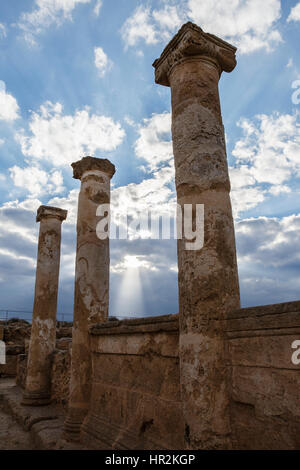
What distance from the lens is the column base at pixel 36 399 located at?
8.21 meters

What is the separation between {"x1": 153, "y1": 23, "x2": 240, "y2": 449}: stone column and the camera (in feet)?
10.1

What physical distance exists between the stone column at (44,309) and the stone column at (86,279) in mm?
3255

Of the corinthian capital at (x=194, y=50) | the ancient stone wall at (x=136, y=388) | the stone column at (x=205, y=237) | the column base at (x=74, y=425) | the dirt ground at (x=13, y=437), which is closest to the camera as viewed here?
the stone column at (x=205, y=237)

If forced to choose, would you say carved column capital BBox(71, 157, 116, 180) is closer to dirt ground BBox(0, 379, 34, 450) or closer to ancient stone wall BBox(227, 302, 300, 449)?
ancient stone wall BBox(227, 302, 300, 449)

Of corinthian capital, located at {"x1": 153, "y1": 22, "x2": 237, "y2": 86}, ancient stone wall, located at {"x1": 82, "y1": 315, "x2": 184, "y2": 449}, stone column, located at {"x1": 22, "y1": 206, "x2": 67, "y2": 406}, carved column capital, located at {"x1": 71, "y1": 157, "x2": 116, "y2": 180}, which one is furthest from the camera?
stone column, located at {"x1": 22, "y1": 206, "x2": 67, "y2": 406}

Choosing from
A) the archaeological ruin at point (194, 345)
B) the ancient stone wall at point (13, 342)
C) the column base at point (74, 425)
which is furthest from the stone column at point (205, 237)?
the ancient stone wall at point (13, 342)

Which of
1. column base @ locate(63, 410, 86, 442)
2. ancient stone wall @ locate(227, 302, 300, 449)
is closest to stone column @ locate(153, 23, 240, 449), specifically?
ancient stone wall @ locate(227, 302, 300, 449)

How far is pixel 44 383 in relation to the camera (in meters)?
8.71

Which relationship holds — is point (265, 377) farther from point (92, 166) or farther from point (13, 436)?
point (13, 436)

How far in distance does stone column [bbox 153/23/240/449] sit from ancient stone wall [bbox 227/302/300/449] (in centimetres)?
14

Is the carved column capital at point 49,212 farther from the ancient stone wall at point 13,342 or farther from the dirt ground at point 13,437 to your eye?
the ancient stone wall at point 13,342

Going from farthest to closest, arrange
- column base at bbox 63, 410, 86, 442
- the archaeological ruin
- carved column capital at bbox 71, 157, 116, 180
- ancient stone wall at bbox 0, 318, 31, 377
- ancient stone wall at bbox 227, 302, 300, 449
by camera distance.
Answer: ancient stone wall at bbox 0, 318, 31, 377
carved column capital at bbox 71, 157, 116, 180
column base at bbox 63, 410, 86, 442
the archaeological ruin
ancient stone wall at bbox 227, 302, 300, 449

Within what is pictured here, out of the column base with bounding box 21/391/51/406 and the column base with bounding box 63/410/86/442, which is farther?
the column base with bounding box 21/391/51/406
